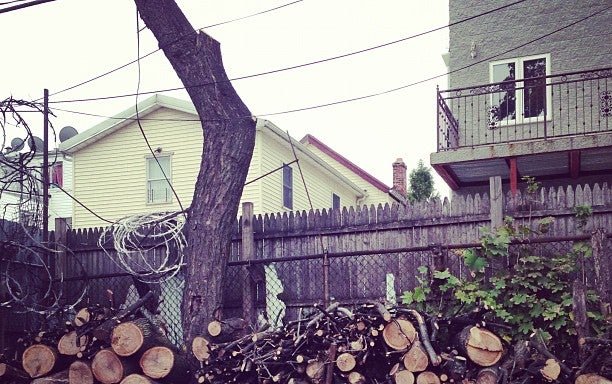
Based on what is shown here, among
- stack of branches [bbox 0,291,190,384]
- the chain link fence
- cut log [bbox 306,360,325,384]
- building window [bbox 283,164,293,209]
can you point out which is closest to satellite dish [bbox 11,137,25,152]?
the chain link fence

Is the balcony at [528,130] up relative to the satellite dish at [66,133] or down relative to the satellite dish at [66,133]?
down

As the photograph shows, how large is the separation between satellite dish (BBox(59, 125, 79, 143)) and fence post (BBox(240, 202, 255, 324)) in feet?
54.4

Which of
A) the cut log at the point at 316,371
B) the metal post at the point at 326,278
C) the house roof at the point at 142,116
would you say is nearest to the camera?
the cut log at the point at 316,371

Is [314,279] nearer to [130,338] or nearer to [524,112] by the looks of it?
[130,338]

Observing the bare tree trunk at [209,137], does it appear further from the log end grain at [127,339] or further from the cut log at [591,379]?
the cut log at [591,379]

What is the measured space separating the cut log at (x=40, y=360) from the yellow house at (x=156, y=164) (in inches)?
441

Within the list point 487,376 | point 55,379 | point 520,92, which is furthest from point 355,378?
point 520,92

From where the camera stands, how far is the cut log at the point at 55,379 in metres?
8.34

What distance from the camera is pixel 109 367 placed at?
802 centimetres

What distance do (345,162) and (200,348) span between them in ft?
67.7

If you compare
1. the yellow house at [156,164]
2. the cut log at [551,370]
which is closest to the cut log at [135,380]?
the cut log at [551,370]

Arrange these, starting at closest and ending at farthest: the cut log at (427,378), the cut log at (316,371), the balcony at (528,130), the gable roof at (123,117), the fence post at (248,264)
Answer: the cut log at (427,378)
the cut log at (316,371)
the fence post at (248,264)
the balcony at (528,130)
the gable roof at (123,117)

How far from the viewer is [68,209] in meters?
24.6

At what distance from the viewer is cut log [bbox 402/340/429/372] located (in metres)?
7.05
